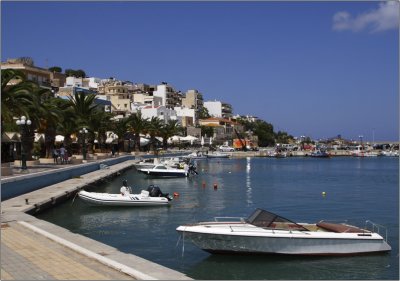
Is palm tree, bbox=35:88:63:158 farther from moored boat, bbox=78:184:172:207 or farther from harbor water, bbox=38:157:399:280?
moored boat, bbox=78:184:172:207

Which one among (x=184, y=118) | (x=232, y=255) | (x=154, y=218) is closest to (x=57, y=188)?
(x=154, y=218)

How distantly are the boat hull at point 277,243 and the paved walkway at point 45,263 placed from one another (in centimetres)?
549

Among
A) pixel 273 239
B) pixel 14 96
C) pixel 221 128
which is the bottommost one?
pixel 273 239

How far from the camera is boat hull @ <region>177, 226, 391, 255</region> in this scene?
57.3 ft

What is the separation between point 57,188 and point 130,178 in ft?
76.2

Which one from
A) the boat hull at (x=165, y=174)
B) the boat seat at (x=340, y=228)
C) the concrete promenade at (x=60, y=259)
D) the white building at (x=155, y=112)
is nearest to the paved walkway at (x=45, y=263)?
the concrete promenade at (x=60, y=259)

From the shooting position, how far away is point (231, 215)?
95.1 ft

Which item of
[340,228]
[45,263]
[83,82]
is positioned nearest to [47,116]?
[340,228]

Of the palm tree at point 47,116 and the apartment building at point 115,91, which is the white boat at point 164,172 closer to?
the palm tree at point 47,116

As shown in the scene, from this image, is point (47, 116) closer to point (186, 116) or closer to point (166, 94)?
point (186, 116)

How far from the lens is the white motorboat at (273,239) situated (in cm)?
1745

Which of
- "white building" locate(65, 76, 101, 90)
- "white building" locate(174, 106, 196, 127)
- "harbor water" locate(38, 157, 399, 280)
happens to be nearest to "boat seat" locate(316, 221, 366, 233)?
"harbor water" locate(38, 157, 399, 280)

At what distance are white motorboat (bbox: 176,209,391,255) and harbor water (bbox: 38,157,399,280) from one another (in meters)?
0.31

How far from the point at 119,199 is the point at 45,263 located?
18774 millimetres
